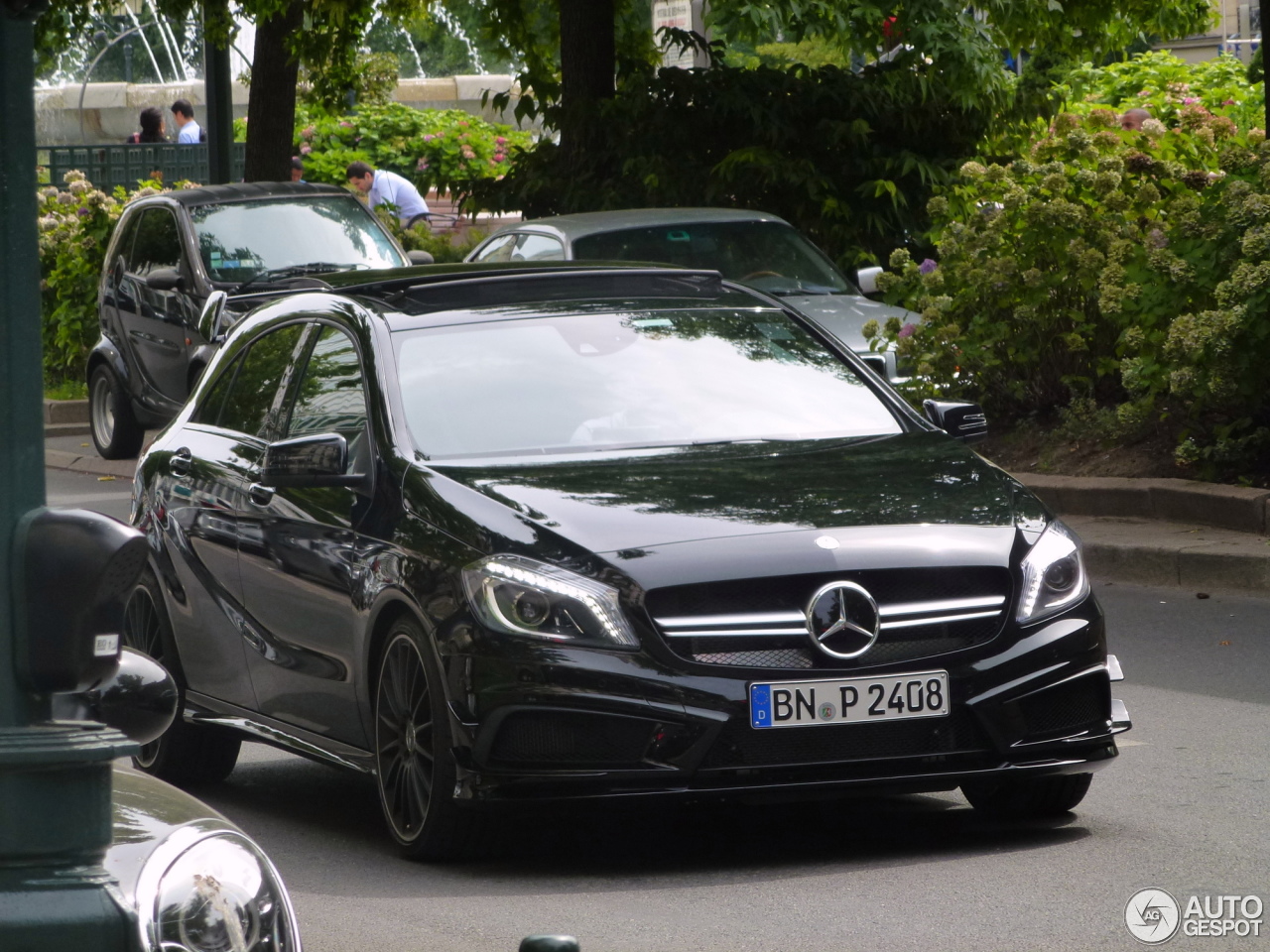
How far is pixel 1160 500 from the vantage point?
36.3ft

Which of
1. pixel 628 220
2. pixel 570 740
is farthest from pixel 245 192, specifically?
pixel 570 740

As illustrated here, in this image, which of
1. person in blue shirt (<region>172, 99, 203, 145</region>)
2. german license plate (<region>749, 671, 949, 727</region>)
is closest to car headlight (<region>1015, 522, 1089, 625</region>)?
german license plate (<region>749, 671, 949, 727</region>)

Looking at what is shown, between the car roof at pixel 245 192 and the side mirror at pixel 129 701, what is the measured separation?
14.6m

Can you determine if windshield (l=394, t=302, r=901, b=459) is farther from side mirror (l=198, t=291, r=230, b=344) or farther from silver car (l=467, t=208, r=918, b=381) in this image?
silver car (l=467, t=208, r=918, b=381)

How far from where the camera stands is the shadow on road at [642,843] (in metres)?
5.76

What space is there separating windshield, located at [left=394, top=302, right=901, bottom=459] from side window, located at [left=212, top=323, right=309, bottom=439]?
62 centimetres

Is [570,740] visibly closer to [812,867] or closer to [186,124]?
[812,867]

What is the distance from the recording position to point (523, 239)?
1509 cm

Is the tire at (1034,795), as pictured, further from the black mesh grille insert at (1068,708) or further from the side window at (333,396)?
the side window at (333,396)

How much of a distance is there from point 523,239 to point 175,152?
14.9 meters

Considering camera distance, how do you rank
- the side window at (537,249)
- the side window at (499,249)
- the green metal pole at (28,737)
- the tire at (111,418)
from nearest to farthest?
the green metal pole at (28,737) < the side window at (537,249) < the side window at (499,249) < the tire at (111,418)

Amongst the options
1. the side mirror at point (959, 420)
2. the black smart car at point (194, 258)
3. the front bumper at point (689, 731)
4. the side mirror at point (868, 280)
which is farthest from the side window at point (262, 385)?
the black smart car at point (194, 258)

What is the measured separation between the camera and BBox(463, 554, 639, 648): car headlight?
18.1ft

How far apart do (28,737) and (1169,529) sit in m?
9.09
